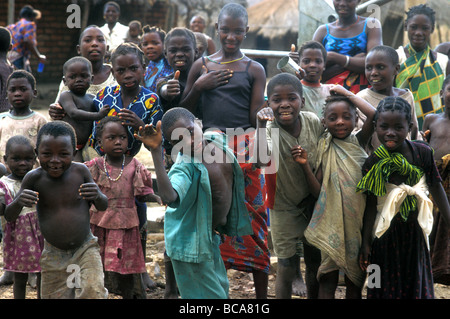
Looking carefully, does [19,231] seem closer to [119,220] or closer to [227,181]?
[119,220]

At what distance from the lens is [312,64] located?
453cm

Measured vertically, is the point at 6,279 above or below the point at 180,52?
below

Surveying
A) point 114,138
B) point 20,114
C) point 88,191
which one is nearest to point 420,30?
point 114,138

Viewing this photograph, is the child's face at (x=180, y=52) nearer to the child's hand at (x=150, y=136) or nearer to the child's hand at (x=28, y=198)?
the child's hand at (x=150, y=136)

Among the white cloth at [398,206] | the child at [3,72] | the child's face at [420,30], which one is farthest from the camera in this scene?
the child at [3,72]

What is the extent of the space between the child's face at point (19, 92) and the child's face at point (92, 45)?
0.73m

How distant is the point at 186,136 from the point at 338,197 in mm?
970

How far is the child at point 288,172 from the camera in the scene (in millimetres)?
3863

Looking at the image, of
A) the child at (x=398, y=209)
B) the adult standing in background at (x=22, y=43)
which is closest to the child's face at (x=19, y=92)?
the child at (x=398, y=209)

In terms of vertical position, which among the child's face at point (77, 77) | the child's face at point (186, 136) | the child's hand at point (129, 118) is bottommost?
the child's face at point (186, 136)

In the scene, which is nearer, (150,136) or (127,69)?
(150,136)

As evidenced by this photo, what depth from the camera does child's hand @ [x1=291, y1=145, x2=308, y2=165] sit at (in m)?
3.73

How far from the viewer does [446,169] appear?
448 centimetres
